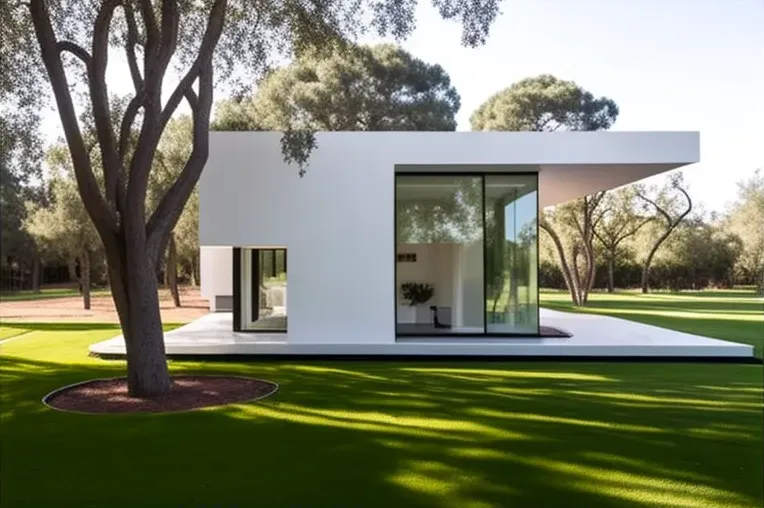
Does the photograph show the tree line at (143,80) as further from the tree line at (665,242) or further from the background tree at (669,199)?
the background tree at (669,199)

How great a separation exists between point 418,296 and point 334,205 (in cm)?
377

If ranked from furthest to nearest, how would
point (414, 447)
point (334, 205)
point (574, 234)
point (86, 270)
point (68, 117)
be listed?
point (574, 234)
point (86, 270)
point (334, 205)
point (68, 117)
point (414, 447)

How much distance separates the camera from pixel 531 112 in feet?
101

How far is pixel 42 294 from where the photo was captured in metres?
31.4

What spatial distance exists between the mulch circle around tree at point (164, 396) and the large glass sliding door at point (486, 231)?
5430 millimetres

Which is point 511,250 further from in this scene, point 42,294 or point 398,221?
point 42,294

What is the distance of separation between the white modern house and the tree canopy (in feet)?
58.1

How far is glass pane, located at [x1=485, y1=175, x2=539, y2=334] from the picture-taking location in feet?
43.9

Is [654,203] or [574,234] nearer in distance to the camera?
[574,234]

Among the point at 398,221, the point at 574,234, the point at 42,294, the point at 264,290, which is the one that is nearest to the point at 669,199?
the point at 574,234

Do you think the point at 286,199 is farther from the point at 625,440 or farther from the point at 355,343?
the point at 625,440

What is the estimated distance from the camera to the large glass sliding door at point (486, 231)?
1342 cm

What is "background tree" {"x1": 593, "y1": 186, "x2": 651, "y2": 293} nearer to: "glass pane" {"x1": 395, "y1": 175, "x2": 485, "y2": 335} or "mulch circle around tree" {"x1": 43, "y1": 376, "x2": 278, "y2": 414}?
"glass pane" {"x1": 395, "y1": 175, "x2": 485, "y2": 335}

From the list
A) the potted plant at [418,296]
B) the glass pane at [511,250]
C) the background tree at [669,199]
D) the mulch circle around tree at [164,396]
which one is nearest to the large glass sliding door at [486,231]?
the glass pane at [511,250]
